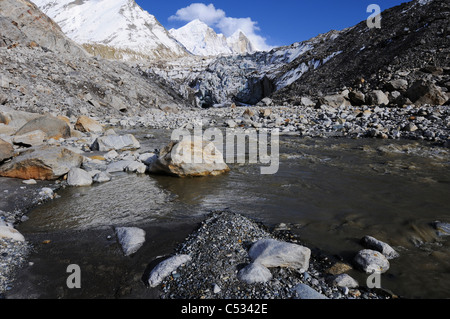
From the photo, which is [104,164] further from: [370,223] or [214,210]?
[370,223]

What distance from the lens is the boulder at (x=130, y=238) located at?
3071mm

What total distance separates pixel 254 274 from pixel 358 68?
2793cm

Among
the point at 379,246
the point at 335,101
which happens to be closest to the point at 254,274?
the point at 379,246

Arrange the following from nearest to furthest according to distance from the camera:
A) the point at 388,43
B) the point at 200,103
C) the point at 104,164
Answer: the point at 104,164, the point at 388,43, the point at 200,103

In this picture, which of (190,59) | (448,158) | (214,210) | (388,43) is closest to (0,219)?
(214,210)

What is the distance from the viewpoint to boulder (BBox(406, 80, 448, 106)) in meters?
14.3

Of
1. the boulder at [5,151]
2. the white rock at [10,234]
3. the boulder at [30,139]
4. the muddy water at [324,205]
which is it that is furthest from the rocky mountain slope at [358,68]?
the boulder at [5,151]

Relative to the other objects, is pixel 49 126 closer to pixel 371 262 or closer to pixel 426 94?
pixel 371 262

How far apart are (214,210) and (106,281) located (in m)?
2.04

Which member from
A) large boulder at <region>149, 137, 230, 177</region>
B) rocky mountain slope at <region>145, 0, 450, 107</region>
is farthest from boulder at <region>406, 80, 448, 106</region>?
large boulder at <region>149, 137, 230, 177</region>

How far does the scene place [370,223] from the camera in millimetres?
3682

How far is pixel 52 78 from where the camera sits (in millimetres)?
20844

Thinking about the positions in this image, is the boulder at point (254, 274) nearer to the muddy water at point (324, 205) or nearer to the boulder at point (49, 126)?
the muddy water at point (324, 205)

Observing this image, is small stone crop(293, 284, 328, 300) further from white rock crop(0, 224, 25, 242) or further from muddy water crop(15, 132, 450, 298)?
white rock crop(0, 224, 25, 242)
